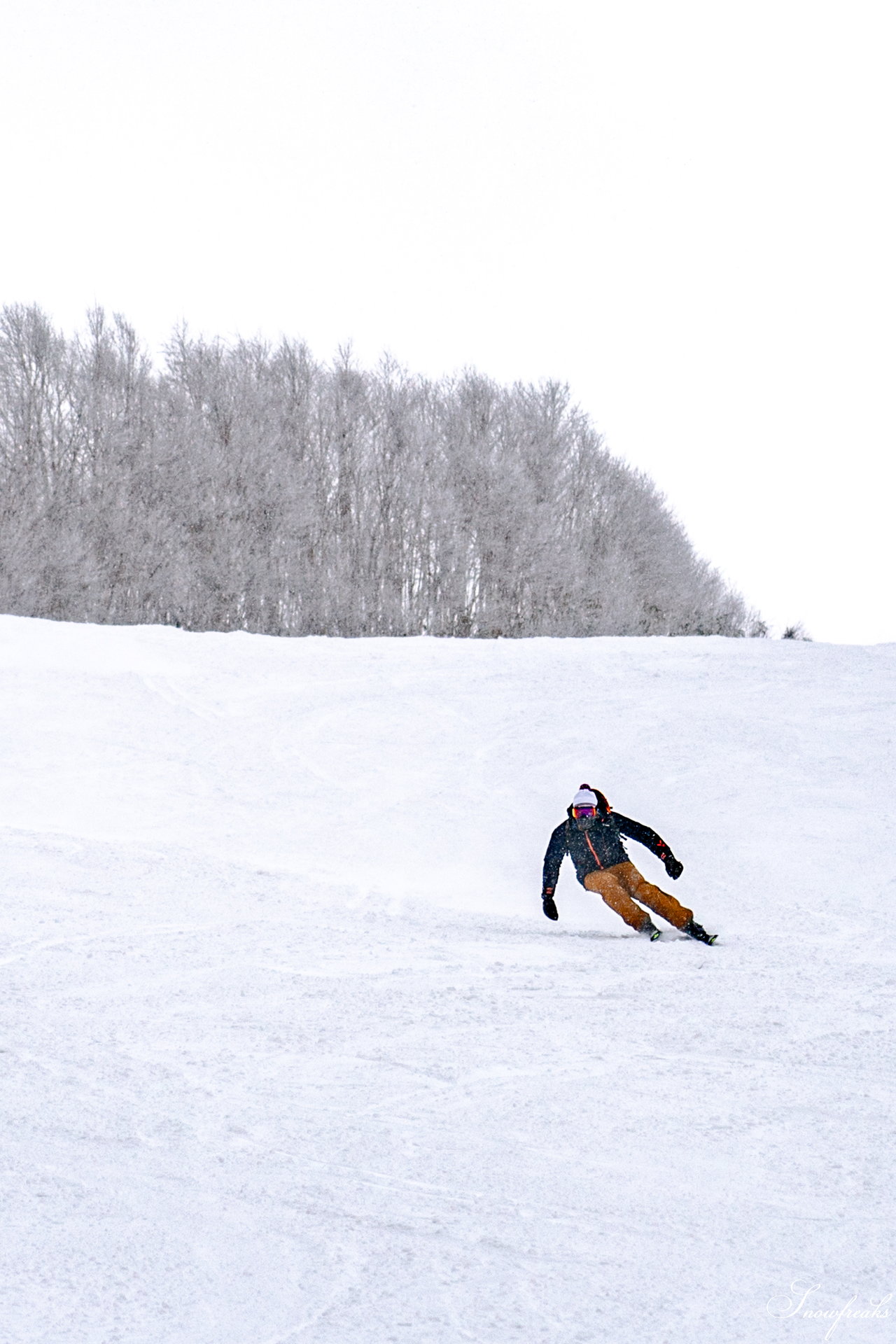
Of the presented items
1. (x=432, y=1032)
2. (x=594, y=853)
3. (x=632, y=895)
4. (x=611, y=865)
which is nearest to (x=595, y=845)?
(x=594, y=853)

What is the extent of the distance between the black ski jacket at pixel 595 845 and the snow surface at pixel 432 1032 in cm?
58

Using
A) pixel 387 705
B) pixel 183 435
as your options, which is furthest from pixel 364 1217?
pixel 183 435

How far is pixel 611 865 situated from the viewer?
9.99 meters

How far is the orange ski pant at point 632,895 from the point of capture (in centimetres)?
964

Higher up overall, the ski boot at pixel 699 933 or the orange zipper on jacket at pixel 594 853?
the orange zipper on jacket at pixel 594 853

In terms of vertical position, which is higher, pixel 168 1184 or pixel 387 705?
pixel 387 705

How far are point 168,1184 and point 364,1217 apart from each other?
2.35 ft

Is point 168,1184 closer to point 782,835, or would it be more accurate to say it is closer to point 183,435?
point 782,835

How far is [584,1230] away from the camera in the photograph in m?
3.83
